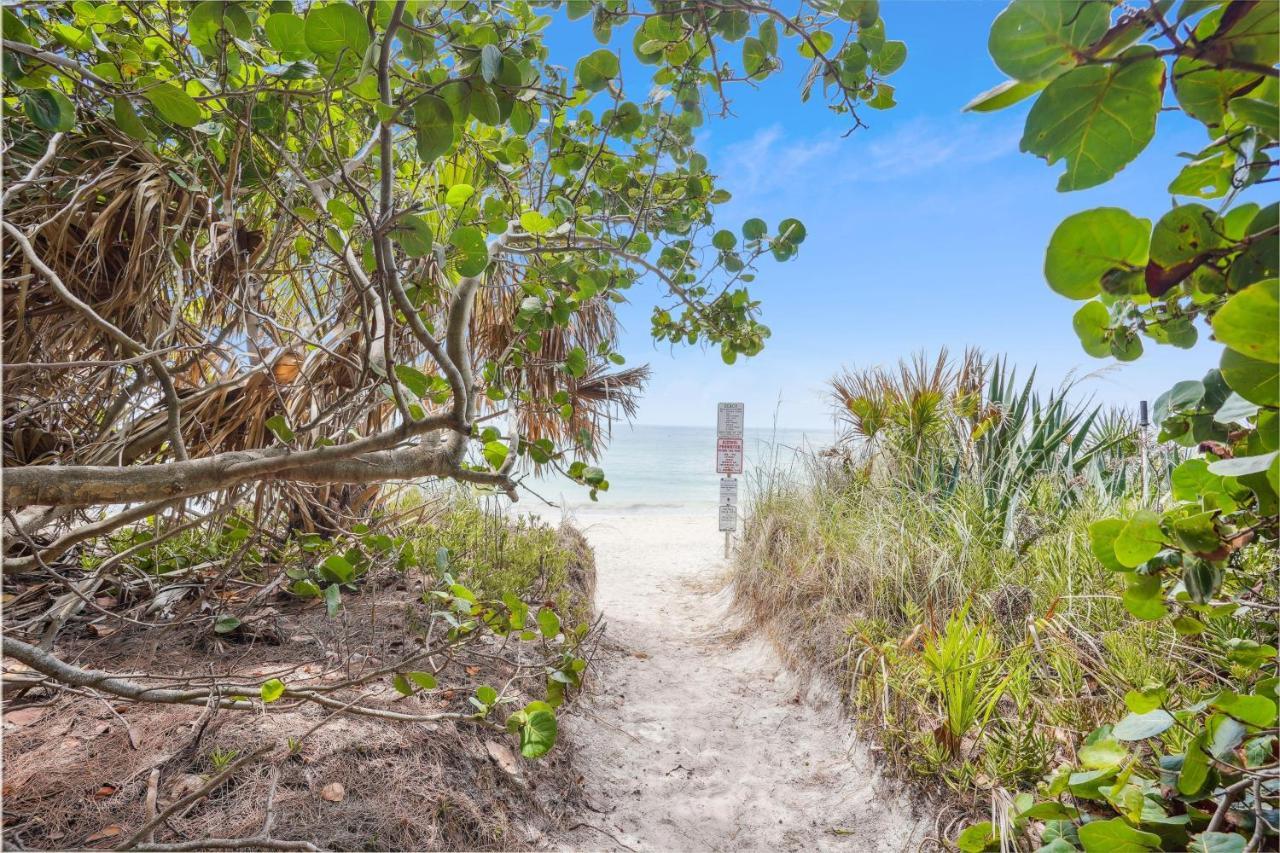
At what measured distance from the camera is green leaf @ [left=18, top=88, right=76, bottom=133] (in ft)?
2.80

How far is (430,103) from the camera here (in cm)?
62

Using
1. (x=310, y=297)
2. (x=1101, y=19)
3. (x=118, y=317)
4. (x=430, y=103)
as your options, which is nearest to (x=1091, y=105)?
(x=1101, y=19)

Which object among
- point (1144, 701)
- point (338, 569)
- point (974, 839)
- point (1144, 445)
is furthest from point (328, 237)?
point (1144, 445)

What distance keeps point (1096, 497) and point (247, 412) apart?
4236 mm

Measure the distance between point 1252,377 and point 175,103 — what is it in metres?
1.29

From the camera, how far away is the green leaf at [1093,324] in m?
0.52

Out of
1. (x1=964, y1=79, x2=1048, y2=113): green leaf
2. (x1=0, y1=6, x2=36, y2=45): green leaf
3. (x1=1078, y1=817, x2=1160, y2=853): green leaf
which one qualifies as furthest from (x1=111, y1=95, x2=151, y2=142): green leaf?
(x1=1078, y1=817, x2=1160, y2=853): green leaf

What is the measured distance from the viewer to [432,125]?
0.63 meters

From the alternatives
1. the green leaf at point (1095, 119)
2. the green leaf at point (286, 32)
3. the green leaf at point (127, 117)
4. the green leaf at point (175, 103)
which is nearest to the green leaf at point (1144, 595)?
the green leaf at point (1095, 119)

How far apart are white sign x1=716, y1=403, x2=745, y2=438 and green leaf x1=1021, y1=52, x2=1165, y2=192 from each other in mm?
5888

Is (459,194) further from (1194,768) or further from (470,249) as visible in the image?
(1194,768)

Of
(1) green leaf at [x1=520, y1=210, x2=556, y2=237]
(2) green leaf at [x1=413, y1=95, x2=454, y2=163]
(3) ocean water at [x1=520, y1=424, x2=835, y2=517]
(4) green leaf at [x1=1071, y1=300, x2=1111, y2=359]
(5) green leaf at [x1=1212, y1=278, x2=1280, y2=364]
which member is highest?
(1) green leaf at [x1=520, y1=210, x2=556, y2=237]

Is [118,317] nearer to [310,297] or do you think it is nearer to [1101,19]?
[310,297]

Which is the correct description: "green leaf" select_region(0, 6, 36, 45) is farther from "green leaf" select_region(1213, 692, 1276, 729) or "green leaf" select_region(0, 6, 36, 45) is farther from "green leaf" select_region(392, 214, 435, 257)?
"green leaf" select_region(1213, 692, 1276, 729)
